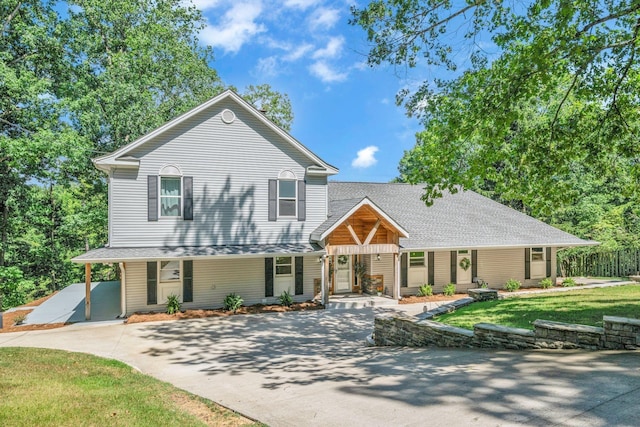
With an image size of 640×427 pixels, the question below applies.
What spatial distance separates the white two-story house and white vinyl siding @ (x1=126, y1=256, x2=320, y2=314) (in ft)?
0.13

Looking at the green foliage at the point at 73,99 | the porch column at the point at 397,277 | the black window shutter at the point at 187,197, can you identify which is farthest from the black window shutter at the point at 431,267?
the green foliage at the point at 73,99

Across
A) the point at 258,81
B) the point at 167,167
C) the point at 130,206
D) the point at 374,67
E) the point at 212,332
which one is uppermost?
the point at 258,81

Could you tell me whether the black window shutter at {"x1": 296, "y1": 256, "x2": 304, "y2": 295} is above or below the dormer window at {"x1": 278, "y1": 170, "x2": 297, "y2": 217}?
below

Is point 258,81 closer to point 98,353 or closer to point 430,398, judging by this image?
point 98,353

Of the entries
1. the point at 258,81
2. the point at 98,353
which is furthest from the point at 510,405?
the point at 258,81

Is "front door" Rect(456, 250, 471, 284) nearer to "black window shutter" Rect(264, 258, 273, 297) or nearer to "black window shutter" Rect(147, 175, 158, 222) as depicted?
"black window shutter" Rect(264, 258, 273, 297)

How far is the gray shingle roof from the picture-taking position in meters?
12.8

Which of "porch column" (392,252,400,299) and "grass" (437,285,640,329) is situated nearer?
"grass" (437,285,640,329)

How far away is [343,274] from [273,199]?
4.96m

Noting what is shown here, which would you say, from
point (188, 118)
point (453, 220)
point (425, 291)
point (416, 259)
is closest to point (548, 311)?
point (425, 291)

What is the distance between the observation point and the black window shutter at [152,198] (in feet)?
47.3

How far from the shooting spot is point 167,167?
14.8m

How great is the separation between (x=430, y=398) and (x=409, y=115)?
754 centimetres

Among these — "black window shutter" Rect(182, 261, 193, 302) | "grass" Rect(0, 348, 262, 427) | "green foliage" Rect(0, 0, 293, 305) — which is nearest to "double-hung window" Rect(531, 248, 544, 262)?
"black window shutter" Rect(182, 261, 193, 302)
